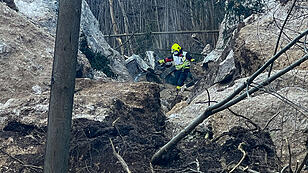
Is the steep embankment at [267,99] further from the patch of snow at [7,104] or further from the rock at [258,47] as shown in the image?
the patch of snow at [7,104]

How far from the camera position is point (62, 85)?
251cm

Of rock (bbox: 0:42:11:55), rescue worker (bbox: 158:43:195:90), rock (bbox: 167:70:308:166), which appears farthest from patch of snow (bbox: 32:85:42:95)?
rescue worker (bbox: 158:43:195:90)

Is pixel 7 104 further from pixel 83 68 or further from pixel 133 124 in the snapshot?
pixel 83 68

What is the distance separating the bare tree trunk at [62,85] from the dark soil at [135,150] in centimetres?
135

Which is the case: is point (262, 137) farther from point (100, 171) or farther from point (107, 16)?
point (107, 16)

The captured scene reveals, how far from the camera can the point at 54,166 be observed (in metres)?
2.51

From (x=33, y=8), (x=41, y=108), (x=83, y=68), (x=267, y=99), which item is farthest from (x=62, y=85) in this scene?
(x=33, y=8)

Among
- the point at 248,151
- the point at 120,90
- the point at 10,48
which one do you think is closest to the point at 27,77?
the point at 10,48

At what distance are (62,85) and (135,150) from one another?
5.67 ft

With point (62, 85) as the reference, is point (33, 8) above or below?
above

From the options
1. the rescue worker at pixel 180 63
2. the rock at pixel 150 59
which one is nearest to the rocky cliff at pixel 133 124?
the rescue worker at pixel 180 63

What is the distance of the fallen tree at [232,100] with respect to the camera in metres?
3.14

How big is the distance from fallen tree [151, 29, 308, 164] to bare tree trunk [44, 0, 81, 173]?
4.03 feet

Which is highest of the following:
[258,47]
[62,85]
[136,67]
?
[62,85]
